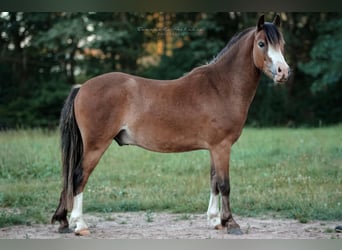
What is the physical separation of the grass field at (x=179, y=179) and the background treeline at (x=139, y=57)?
3.27ft

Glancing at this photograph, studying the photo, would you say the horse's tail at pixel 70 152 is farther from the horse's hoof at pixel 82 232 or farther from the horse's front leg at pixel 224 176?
the horse's front leg at pixel 224 176

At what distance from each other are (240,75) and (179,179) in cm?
207

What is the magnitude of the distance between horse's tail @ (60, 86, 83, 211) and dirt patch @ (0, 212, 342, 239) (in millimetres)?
417

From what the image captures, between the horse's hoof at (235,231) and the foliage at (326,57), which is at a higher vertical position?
the foliage at (326,57)

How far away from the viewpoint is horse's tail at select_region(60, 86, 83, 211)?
4.38 metres

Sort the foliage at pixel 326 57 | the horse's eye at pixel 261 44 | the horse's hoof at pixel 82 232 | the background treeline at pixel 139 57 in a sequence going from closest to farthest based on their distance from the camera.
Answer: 1. the horse's eye at pixel 261 44
2. the horse's hoof at pixel 82 232
3. the background treeline at pixel 139 57
4. the foliage at pixel 326 57

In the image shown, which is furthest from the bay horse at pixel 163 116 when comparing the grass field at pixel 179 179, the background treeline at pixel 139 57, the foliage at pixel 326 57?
the foliage at pixel 326 57

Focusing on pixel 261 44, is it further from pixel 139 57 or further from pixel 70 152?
pixel 139 57

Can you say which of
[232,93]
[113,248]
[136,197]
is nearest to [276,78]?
[232,93]

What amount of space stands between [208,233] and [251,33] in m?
1.87

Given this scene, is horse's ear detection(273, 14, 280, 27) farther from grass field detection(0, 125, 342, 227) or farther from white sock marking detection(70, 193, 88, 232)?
white sock marking detection(70, 193, 88, 232)

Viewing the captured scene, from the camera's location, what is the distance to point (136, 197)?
5750 mm

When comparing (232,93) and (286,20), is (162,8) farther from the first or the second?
(286,20)

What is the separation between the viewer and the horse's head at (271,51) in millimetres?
4129
